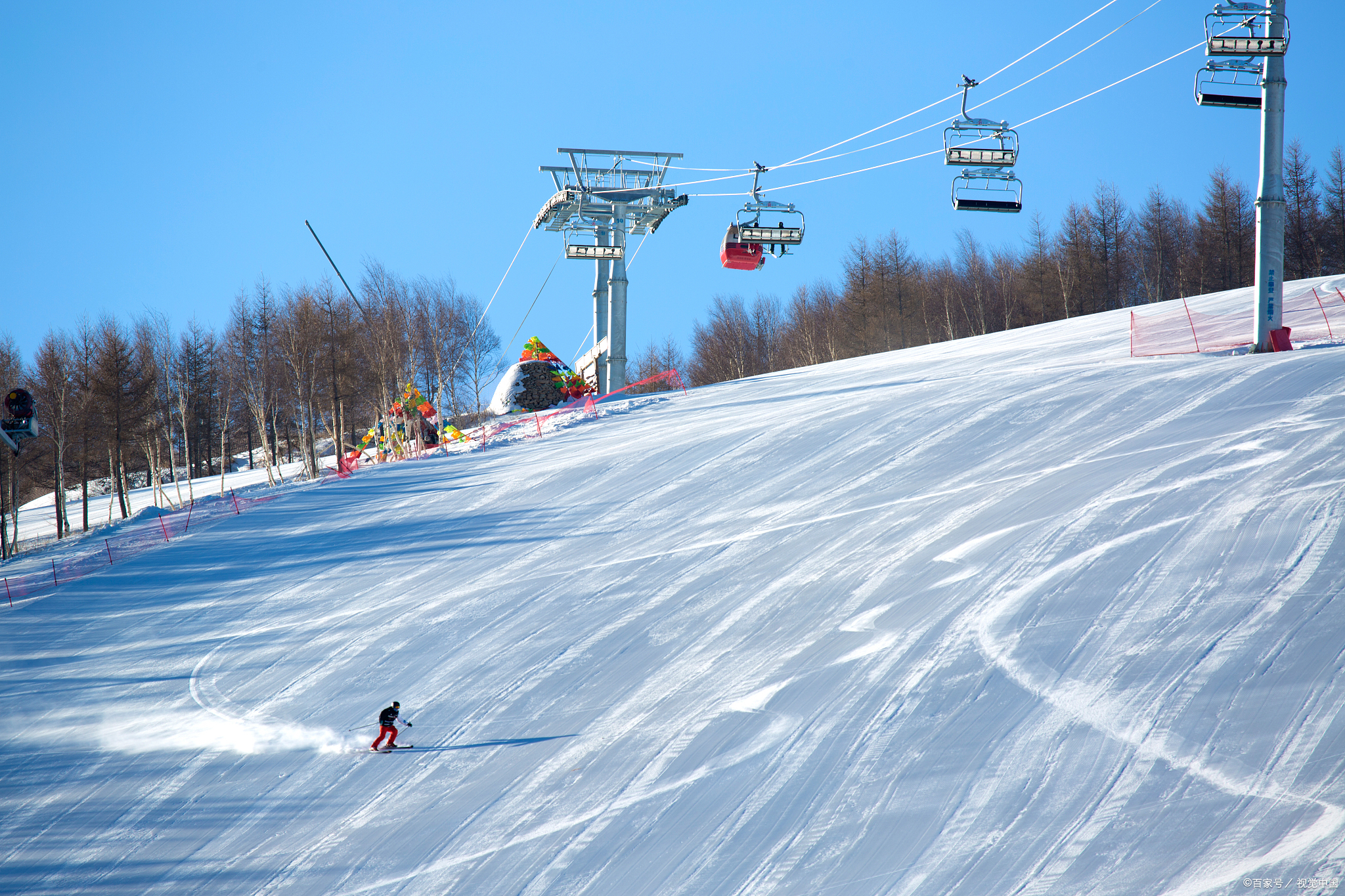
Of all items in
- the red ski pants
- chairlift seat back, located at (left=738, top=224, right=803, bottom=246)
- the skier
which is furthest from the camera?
chairlift seat back, located at (left=738, top=224, right=803, bottom=246)

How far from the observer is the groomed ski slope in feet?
24.8

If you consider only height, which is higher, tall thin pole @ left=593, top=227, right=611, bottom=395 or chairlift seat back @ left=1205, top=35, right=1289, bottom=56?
chairlift seat back @ left=1205, top=35, right=1289, bottom=56

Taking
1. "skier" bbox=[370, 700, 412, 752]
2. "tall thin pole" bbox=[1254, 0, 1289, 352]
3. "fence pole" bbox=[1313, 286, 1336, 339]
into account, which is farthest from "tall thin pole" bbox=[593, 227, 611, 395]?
"skier" bbox=[370, 700, 412, 752]

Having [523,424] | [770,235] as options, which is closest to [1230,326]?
[770,235]

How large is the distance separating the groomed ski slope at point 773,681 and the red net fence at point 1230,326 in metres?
2.43

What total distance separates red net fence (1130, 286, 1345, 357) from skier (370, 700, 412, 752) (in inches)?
686

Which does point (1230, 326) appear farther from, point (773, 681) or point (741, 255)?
point (773, 681)

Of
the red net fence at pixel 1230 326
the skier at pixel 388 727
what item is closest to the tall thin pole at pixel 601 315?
the red net fence at pixel 1230 326

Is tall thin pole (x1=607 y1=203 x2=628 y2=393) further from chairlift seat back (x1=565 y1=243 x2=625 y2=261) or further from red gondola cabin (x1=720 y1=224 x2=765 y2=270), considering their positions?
red gondola cabin (x1=720 y1=224 x2=765 y2=270)

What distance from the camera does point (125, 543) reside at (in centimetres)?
1841

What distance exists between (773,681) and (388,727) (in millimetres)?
4117

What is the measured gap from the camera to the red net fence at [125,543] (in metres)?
16.4

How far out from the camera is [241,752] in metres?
10.0

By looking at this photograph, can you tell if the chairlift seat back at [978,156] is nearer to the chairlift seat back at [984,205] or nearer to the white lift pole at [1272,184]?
the chairlift seat back at [984,205]
